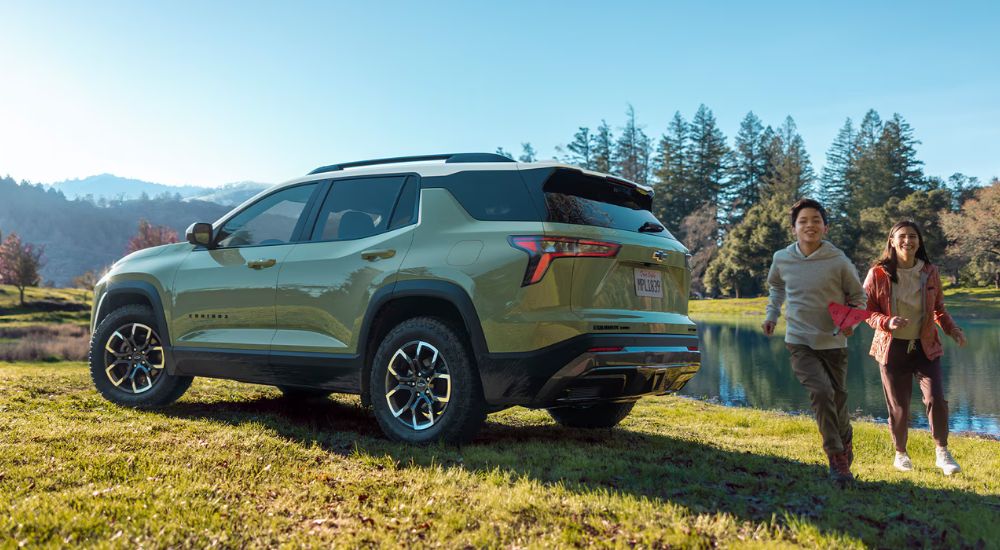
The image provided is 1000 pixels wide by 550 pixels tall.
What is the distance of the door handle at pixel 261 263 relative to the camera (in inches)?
227

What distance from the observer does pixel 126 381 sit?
6.64 m

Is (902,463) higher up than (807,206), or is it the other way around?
(807,206)

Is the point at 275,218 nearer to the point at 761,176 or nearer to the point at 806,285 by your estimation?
the point at 806,285

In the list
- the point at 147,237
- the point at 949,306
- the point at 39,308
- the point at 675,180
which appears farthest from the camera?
the point at 675,180

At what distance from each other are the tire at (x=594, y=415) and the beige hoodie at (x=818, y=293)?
1.83 metres

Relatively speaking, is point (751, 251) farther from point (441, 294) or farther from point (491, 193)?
point (441, 294)

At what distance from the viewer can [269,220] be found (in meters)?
6.14

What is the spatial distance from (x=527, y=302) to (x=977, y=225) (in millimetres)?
64043

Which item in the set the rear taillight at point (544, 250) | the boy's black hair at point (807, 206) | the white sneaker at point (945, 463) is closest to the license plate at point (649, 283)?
the rear taillight at point (544, 250)

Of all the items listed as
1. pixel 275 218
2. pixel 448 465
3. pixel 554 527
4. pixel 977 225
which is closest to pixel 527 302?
pixel 448 465

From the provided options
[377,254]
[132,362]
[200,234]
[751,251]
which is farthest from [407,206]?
[751,251]

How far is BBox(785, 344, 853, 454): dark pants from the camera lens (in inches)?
181

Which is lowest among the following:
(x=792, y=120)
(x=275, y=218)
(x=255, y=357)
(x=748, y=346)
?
(x=748, y=346)

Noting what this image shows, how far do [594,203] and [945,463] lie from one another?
3.62 meters
